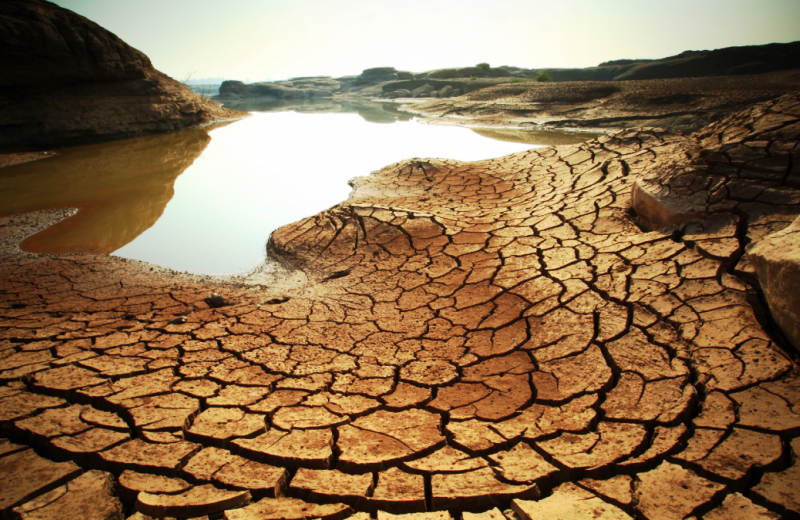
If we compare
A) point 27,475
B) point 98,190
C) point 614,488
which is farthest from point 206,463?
point 98,190

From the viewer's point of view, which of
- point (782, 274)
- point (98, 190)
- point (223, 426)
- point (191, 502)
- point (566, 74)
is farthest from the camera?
point (566, 74)

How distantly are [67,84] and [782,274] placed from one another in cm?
1473

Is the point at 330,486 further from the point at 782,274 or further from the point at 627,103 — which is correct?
the point at 627,103

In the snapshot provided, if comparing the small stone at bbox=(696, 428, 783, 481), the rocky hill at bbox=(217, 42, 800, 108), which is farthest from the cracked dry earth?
the rocky hill at bbox=(217, 42, 800, 108)

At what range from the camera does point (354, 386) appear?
1.99 meters

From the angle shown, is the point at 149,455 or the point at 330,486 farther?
the point at 149,455

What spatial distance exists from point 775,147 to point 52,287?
18.2ft

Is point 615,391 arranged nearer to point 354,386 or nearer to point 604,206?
point 354,386

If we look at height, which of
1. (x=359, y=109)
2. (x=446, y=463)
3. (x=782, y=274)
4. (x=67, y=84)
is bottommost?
(x=446, y=463)

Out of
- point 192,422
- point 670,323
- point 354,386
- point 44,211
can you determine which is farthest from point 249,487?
point 44,211

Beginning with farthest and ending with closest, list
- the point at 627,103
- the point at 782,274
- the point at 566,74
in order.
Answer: the point at 566,74
the point at 627,103
the point at 782,274

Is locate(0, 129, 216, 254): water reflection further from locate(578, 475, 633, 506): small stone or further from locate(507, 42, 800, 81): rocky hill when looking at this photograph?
locate(507, 42, 800, 81): rocky hill

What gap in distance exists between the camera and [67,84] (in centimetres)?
1081

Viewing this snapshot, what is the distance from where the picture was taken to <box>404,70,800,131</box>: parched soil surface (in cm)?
1000
